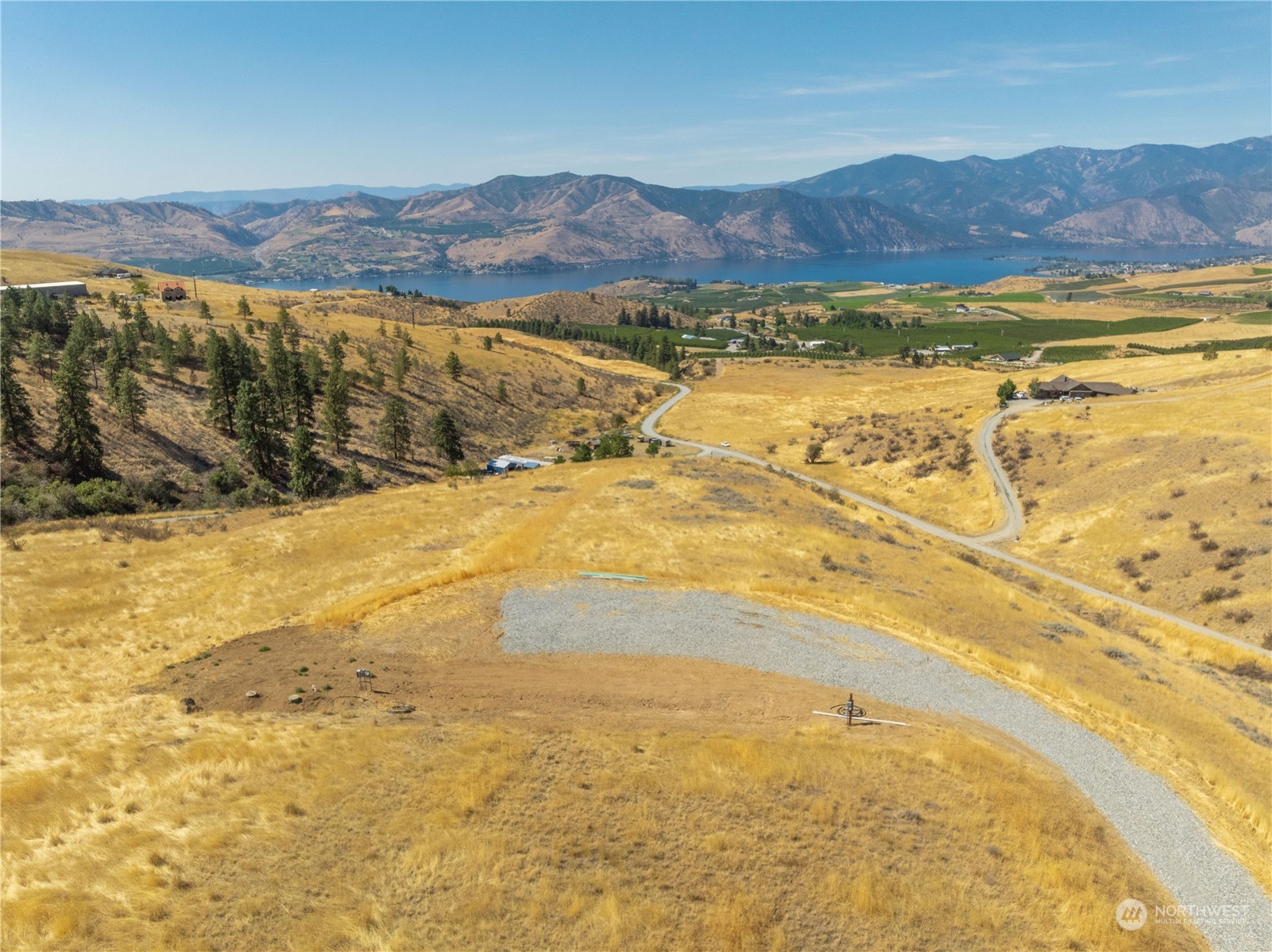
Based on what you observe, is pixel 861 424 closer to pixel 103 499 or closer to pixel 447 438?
pixel 447 438

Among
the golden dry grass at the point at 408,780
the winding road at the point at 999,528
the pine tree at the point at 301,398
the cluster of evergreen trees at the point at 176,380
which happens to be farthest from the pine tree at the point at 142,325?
the winding road at the point at 999,528

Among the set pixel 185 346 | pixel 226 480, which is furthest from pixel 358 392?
pixel 226 480

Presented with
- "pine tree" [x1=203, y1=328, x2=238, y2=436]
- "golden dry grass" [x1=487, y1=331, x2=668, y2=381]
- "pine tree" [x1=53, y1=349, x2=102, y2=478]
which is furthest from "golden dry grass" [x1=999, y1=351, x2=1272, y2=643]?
"golden dry grass" [x1=487, y1=331, x2=668, y2=381]

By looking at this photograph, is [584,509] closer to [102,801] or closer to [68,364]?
[102,801]

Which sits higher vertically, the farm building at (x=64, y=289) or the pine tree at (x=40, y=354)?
the farm building at (x=64, y=289)

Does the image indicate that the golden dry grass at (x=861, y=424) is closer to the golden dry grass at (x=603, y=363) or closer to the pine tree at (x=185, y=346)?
the golden dry grass at (x=603, y=363)

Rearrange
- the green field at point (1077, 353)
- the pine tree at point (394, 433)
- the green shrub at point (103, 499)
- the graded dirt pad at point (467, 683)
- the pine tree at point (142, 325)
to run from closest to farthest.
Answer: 1. the graded dirt pad at point (467, 683)
2. the green shrub at point (103, 499)
3. the pine tree at point (394, 433)
4. the pine tree at point (142, 325)
5. the green field at point (1077, 353)

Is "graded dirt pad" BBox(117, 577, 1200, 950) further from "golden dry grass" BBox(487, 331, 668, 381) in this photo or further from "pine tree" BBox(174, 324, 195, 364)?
"golden dry grass" BBox(487, 331, 668, 381)
